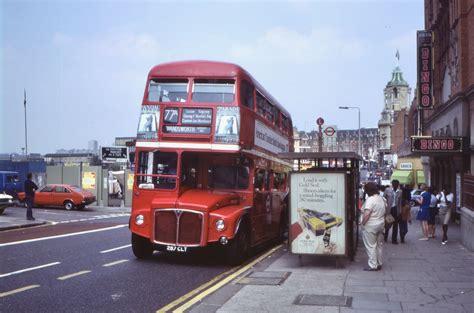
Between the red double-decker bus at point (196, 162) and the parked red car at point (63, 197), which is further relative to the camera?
the parked red car at point (63, 197)

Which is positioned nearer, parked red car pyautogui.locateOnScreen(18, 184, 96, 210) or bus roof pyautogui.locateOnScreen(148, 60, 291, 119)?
bus roof pyautogui.locateOnScreen(148, 60, 291, 119)

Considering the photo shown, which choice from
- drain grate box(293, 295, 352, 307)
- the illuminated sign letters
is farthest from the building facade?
drain grate box(293, 295, 352, 307)

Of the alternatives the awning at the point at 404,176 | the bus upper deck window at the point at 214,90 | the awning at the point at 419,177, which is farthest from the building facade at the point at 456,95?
the awning at the point at 419,177

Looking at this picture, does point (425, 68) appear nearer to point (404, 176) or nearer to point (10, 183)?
point (404, 176)

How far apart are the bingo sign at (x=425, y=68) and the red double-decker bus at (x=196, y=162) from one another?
55.6ft

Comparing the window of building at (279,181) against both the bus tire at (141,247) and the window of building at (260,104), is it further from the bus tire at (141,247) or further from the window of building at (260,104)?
the bus tire at (141,247)

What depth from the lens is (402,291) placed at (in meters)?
8.93

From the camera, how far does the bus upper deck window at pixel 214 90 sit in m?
12.8

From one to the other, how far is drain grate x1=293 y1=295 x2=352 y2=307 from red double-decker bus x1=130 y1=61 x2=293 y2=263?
360 centimetres

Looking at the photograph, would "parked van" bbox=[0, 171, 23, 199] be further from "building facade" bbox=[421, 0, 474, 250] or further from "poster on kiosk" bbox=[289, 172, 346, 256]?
"poster on kiosk" bbox=[289, 172, 346, 256]

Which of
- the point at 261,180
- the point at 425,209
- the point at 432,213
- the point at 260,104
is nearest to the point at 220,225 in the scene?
the point at 261,180

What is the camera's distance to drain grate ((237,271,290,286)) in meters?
9.76

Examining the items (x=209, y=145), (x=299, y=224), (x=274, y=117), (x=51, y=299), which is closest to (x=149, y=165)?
(x=209, y=145)

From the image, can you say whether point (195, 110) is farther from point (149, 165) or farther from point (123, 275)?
point (123, 275)
